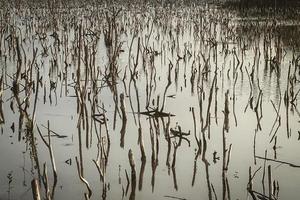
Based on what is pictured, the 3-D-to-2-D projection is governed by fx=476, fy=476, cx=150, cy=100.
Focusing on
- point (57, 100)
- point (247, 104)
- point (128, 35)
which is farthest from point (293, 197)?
point (128, 35)

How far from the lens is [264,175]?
11.2ft

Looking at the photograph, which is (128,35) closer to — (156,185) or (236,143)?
(236,143)

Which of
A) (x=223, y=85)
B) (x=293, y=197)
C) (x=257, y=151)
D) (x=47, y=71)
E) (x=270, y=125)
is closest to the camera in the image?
(x=293, y=197)

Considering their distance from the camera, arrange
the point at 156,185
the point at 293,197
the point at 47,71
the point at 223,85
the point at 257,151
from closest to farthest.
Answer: the point at 293,197
the point at 156,185
the point at 257,151
the point at 223,85
the point at 47,71

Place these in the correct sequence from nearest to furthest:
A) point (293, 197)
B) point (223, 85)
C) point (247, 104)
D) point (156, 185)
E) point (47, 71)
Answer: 1. point (293, 197)
2. point (156, 185)
3. point (247, 104)
4. point (223, 85)
5. point (47, 71)

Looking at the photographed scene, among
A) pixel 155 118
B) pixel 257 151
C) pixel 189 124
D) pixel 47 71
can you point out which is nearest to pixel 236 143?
pixel 257 151

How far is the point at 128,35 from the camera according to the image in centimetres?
1133

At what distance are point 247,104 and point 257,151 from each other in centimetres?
154

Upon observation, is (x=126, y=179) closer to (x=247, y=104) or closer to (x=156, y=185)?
(x=156, y=185)

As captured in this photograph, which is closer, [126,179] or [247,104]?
[126,179]

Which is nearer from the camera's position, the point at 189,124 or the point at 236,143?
the point at 236,143

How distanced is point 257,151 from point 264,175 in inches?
25.1

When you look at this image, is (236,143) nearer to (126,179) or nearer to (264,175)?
(264,175)

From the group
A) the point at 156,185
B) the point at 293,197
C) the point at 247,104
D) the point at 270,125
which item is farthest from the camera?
the point at 247,104
